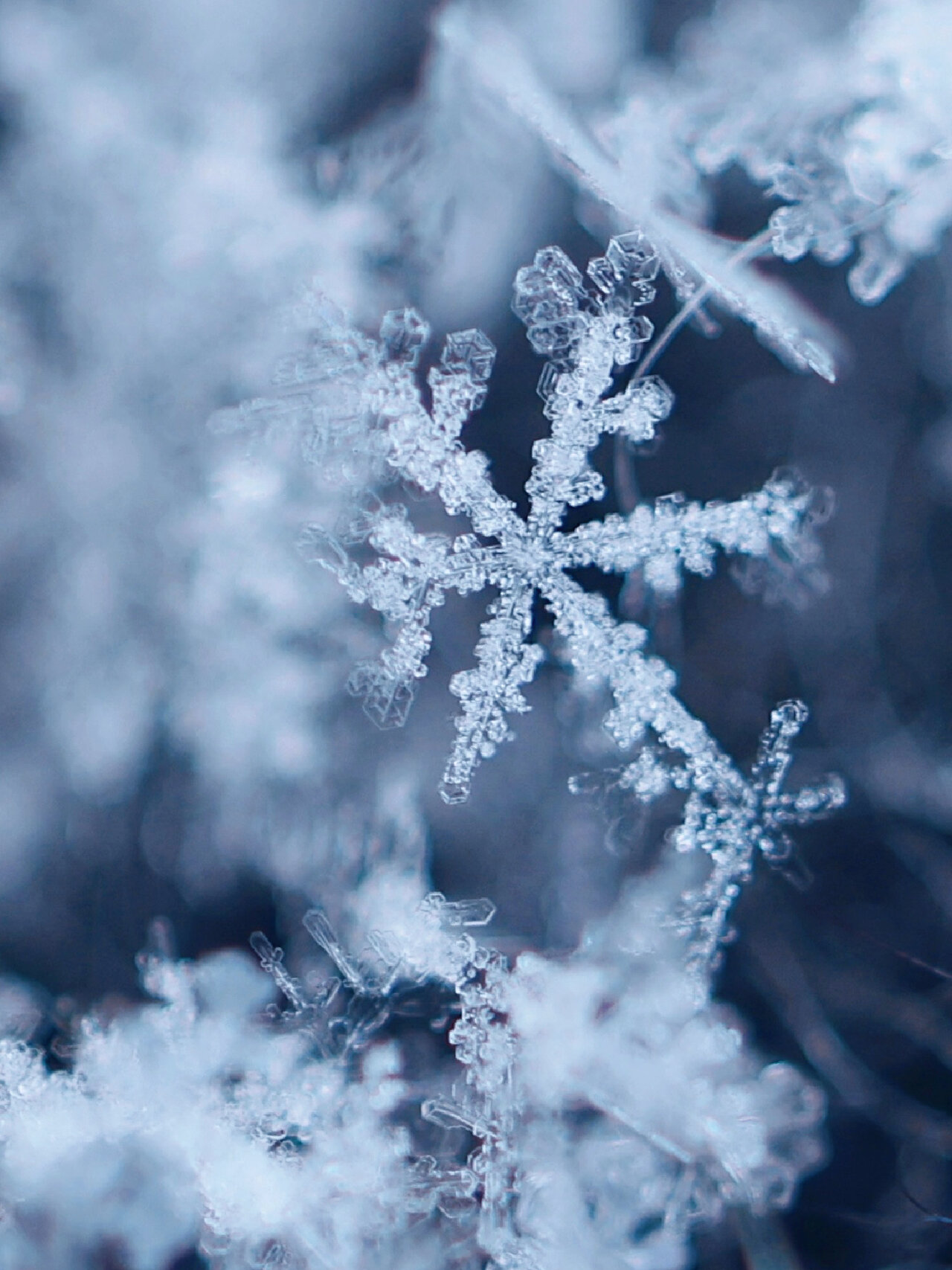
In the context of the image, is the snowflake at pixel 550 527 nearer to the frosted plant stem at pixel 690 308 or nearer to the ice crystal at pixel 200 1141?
the frosted plant stem at pixel 690 308

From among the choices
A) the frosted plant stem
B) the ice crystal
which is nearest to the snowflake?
the frosted plant stem

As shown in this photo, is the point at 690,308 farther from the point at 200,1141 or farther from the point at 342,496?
the point at 200,1141

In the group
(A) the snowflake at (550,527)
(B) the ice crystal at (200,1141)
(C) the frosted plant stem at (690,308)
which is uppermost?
(C) the frosted plant stem at (690,308)

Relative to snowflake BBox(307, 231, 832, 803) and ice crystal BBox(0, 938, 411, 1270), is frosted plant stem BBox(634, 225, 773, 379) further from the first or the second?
ice crystal BBox(0, 938, 411, 1270)

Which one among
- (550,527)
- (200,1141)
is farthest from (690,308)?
(200,1141)

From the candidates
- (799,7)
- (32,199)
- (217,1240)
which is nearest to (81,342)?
(32,199)

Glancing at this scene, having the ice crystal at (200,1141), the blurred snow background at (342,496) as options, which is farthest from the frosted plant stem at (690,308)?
the ice crystal at (200,1141)
